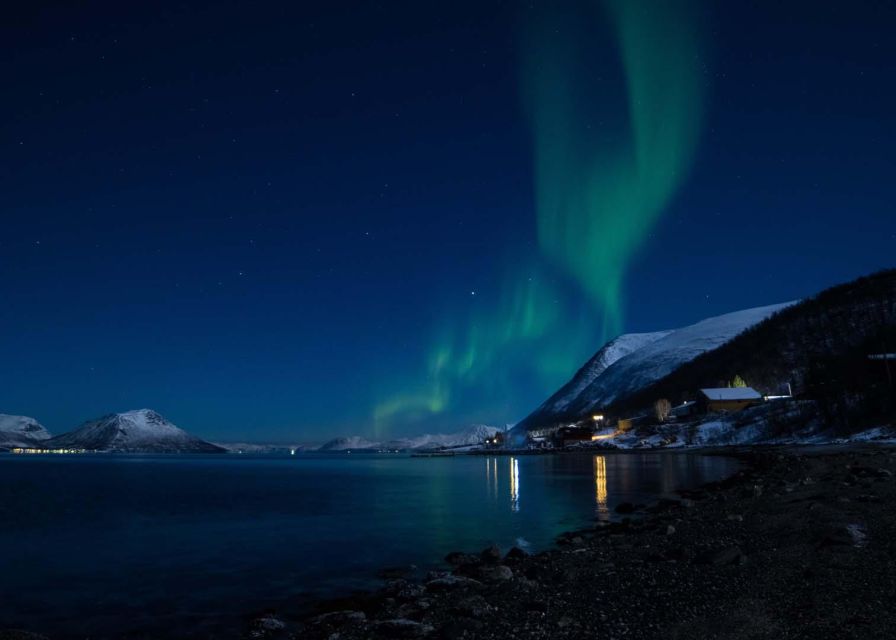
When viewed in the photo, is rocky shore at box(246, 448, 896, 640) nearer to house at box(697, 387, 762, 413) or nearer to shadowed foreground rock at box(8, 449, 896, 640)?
shadowed foreground rock at box(8, 449, 896, 640)

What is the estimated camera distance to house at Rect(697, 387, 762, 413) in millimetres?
179625

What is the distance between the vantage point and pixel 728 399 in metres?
182

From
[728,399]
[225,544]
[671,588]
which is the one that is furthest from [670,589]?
[728,399]

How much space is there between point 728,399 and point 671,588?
185 meters

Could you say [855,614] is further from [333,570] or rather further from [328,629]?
[333,570]

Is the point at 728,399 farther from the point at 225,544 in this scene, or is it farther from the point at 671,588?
the point at 671,588

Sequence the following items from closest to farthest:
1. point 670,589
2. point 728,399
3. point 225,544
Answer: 1. point 670,589
2. point 225,544
3. point 728,399

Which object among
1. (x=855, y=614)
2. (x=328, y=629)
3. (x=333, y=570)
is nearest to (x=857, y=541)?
(x=855, y=614)

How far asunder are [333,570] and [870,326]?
740 feet

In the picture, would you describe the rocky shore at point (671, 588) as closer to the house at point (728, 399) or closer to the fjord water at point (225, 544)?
the fjord water at point (225, 544)

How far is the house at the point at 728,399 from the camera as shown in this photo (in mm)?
179625

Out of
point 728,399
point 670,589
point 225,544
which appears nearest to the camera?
point 670,589

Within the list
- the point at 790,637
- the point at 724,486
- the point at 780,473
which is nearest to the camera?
the point at 790,637

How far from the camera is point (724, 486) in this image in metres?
49.7
